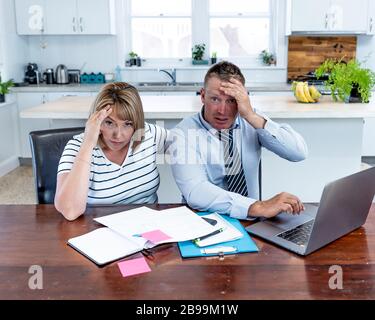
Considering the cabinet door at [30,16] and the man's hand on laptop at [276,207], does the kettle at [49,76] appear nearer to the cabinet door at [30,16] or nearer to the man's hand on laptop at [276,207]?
the cabinet door at [30,16]

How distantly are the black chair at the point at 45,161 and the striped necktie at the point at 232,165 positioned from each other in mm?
719

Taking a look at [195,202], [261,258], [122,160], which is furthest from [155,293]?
[122,160]

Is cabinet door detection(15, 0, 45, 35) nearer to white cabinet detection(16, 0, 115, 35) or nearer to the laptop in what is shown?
white cabinet detection(16, 0, 115, 35)

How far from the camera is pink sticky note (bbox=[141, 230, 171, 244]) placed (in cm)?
134

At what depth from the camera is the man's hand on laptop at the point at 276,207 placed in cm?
152

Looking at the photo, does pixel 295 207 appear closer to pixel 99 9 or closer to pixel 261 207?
pixel 261 207

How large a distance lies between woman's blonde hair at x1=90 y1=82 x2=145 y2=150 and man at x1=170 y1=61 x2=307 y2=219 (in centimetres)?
22

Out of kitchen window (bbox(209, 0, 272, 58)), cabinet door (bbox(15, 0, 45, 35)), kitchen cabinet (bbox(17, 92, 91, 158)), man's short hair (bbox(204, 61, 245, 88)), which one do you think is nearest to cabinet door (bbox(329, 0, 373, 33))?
kitchen window (bbox(209, 0, 272, 58))

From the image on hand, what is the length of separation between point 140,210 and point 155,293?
1.78 ft

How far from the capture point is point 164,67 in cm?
559

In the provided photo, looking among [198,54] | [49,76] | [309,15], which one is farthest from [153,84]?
[309,15]

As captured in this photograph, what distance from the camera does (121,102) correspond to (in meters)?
1.75

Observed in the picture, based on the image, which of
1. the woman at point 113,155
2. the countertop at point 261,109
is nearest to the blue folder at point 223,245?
the woman at point 113,155

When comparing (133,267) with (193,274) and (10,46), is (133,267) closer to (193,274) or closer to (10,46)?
(193,274)
